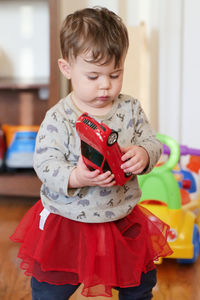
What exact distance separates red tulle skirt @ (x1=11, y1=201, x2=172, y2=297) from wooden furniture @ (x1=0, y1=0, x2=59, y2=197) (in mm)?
1159

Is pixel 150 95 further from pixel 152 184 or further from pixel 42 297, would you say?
pixel 42 297

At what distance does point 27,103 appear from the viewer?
2.43m

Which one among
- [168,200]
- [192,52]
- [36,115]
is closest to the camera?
[168,200]

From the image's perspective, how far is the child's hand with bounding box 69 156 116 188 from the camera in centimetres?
79

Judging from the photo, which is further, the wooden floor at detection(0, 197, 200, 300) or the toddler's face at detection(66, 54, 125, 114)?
the wooden floor at detection(0, 197, 200, 300)

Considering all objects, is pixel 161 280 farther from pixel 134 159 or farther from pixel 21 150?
pixel 21 150

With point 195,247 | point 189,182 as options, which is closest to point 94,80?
point 195,247

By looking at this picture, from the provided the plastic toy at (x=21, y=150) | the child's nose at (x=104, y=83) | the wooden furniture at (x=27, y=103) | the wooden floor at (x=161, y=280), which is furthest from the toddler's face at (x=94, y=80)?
the plastic toy at (x=21, y=150)

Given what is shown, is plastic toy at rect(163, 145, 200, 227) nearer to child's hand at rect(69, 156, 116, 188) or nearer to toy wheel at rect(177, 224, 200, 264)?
toy wheel at rect(177, 224, 200, 264)

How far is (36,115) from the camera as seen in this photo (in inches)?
95.6

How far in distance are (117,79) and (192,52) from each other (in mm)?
1482

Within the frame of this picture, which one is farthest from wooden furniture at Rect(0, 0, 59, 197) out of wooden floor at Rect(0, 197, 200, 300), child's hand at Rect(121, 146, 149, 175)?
child's hand at Rect(121, 146, 149, 175)

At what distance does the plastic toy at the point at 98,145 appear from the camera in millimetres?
762

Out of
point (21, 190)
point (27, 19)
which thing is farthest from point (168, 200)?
point (27, 19)
